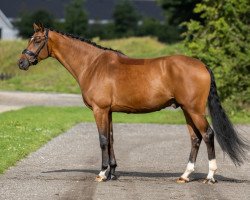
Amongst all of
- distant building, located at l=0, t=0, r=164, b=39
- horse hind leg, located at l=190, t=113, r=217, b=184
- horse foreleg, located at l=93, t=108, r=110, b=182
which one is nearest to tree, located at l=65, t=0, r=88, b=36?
distant building, located at l=0, t=0, r=164, b=39

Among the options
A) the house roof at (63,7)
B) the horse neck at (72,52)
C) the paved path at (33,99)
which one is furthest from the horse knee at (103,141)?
the house roof at (63,7)

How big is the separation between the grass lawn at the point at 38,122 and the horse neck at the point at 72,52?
2041mm

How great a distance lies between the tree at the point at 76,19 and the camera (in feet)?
272

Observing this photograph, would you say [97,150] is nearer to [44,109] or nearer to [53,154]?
[53,154]

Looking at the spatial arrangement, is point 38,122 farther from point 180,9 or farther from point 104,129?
point 180,9

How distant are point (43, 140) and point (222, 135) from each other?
274 inches

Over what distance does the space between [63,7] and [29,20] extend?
14.3m

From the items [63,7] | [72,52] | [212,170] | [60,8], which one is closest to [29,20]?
[63,7]

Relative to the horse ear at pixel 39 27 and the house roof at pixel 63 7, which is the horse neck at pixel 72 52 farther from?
the house roof at pixel 63 7

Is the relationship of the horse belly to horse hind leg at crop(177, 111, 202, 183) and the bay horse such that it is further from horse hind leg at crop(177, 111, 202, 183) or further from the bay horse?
horse hind leg at crop(177, 111, 202, 183)

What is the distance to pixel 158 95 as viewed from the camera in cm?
1401

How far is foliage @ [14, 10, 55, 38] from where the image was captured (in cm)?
7694

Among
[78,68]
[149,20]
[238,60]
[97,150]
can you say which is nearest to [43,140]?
[97,150]

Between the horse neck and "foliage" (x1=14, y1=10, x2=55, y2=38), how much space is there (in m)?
61.7
